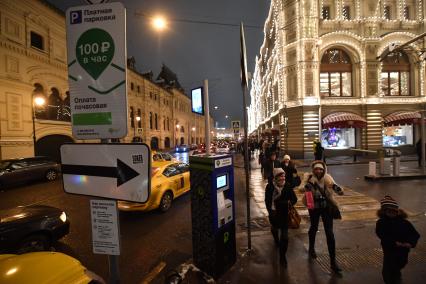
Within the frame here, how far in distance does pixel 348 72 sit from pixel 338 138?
20.8ft

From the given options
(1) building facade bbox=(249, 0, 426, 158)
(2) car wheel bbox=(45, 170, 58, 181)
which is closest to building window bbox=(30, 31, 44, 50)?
(2) car wheel bbox=(45, 170, 58, 181)

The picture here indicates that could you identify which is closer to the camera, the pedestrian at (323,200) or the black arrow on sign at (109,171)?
the black arrow on sign at (109,171)

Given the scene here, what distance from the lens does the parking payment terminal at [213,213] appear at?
4172 mm

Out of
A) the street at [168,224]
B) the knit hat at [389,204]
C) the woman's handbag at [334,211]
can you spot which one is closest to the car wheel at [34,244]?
the street at [168,224]

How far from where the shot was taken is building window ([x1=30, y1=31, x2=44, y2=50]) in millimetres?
20922

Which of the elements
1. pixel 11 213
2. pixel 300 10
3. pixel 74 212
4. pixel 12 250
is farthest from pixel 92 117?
pixel 300 10

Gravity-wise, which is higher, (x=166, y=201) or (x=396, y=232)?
(x=396, y=232)

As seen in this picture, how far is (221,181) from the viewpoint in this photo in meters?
4.31

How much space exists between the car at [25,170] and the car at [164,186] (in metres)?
8.42

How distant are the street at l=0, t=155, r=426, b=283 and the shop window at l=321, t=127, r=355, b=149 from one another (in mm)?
13386

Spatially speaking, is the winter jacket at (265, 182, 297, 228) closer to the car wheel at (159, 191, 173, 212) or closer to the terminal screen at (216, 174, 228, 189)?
the terminal screen at (216, 174, 228, 189)

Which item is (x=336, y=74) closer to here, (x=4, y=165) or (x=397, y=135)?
(x=397, y=135)

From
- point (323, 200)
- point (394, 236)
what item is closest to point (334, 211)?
point (323, 200)

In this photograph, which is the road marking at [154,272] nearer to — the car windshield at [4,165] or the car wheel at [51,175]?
the car windshield at [4,165]
